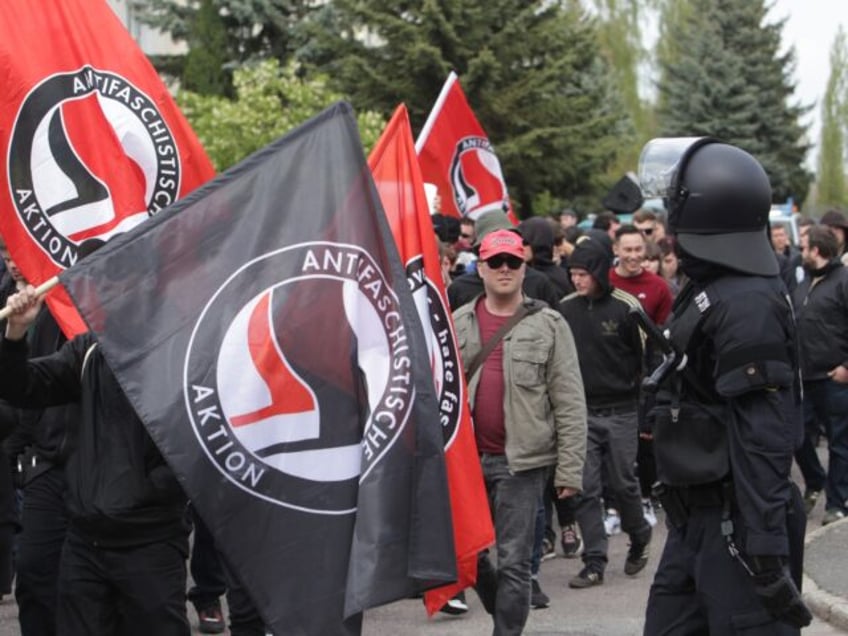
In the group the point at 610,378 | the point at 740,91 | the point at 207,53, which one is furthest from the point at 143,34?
the point at 610,378

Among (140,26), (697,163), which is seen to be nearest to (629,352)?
(697,163)

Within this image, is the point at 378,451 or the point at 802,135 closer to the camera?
the point at 378,451

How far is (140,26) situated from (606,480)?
35701 mm

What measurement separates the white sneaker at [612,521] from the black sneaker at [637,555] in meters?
1.39

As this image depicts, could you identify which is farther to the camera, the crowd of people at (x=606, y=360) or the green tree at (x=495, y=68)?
the green tree at (x=495, y=68)

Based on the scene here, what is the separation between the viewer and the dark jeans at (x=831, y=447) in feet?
36.9

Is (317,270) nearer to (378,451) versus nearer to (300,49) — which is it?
(378,451)

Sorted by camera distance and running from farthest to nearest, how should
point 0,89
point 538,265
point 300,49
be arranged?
1. point 300,49
2. point 538,265
3. point 0,89

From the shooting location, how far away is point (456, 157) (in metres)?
12.2

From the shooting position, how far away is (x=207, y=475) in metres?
4.83

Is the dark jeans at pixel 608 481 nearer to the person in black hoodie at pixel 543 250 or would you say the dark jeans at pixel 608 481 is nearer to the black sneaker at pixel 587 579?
the black sneaker at pixel 587 579

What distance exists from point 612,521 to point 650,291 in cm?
162

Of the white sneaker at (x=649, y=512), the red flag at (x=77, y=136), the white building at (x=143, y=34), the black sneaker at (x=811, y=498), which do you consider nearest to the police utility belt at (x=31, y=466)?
the red flag at (x=77, y=136)

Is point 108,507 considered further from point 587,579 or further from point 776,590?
point 587,579
